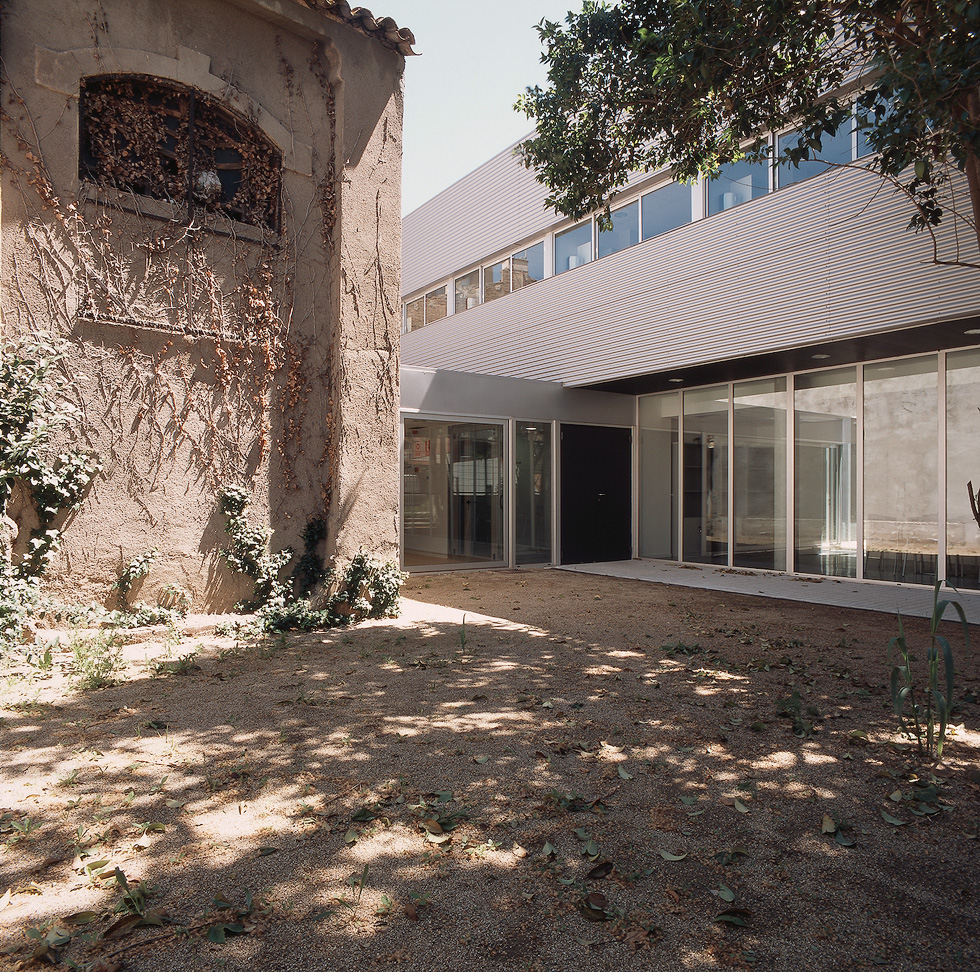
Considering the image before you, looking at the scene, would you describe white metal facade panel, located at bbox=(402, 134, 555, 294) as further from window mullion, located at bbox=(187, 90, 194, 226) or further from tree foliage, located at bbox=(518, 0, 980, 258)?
window mullion, located at bbox=(187, 90, 194, 226)

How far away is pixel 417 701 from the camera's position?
4.30 m

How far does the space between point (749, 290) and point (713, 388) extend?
2.72 metres

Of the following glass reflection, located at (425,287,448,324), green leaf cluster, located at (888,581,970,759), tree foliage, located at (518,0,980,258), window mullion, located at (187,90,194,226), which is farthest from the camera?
glass reflection, located at (425,287,448,324)

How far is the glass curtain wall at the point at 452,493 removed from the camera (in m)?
11.2

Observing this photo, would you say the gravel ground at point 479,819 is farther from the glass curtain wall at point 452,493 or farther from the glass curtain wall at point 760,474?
the glass curtain wall at point 760,474

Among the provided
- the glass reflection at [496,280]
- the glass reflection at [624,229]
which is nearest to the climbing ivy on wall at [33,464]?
the glass reflection at [624,229]

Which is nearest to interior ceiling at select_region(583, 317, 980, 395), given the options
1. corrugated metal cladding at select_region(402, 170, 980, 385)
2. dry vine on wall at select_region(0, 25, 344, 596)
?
corrugated metal cladding at select_region(402, 170, 980, 385)

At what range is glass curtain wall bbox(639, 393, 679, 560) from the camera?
43.7 feet

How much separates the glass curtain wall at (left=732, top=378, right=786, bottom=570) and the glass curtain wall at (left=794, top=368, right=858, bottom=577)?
30 centimetres

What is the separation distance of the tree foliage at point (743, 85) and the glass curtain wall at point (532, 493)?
17.4ft

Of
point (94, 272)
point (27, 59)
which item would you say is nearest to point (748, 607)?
point (94, 272)

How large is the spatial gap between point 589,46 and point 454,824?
23.3ft

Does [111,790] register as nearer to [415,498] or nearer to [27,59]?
[27,59]

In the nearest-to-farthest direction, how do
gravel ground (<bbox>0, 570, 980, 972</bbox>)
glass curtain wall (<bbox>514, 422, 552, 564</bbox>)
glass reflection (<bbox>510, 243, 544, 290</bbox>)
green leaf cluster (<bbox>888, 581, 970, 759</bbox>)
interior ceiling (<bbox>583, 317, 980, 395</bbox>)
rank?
gravel ground (<bbox>0, 570, 980, 972</bbox>)
green leaf cluster (<bbox>888, 581, 970, 759</bbox>)
interior ceiling (<bbox>583, 317, 980, 395</bbox>)
glass curtain wall (<bbox>514, 422, 552, 564</bbox>)
glass reflection (<bbox>510, 243, 544, 290</bbox>)
